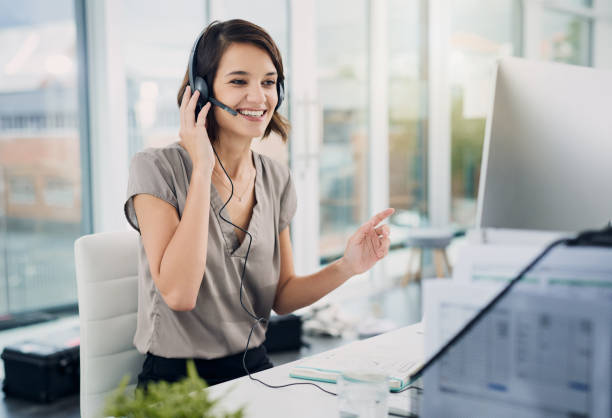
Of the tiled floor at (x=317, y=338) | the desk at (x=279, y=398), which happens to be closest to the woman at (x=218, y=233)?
the desk at (x=279, y=398)

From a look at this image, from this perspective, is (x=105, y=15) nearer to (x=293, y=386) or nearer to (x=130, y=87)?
(x=130, y=87)

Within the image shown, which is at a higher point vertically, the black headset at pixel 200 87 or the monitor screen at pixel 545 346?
the black headset at pixel 200 87

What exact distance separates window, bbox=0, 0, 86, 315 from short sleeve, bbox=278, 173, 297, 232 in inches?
73.5

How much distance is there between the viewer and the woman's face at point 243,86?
4.45ft

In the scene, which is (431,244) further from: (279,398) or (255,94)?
(279,398)

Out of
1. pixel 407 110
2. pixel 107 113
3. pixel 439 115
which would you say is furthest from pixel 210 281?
pixel 439 115

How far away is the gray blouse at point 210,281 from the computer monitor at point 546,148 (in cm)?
56

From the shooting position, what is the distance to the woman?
1232 millimetres

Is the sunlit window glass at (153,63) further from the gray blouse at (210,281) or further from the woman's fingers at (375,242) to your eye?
the woman's fingers at (375,242)

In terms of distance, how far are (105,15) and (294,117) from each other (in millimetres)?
1373

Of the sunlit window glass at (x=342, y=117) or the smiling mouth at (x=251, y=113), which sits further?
the sunlit window glass at (x=342, y=117)

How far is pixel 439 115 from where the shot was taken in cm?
527

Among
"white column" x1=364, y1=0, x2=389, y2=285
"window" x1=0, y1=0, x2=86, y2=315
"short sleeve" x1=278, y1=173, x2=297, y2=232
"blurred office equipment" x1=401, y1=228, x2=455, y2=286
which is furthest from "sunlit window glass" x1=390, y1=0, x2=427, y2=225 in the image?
"short sleeve" x1=278, y1=173, x2=297, y2=232

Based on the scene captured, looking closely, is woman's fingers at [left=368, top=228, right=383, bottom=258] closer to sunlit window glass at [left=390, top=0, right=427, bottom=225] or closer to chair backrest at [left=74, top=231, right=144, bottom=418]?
chair backrest at [left=74, top=231, right=144, bottom=418]
